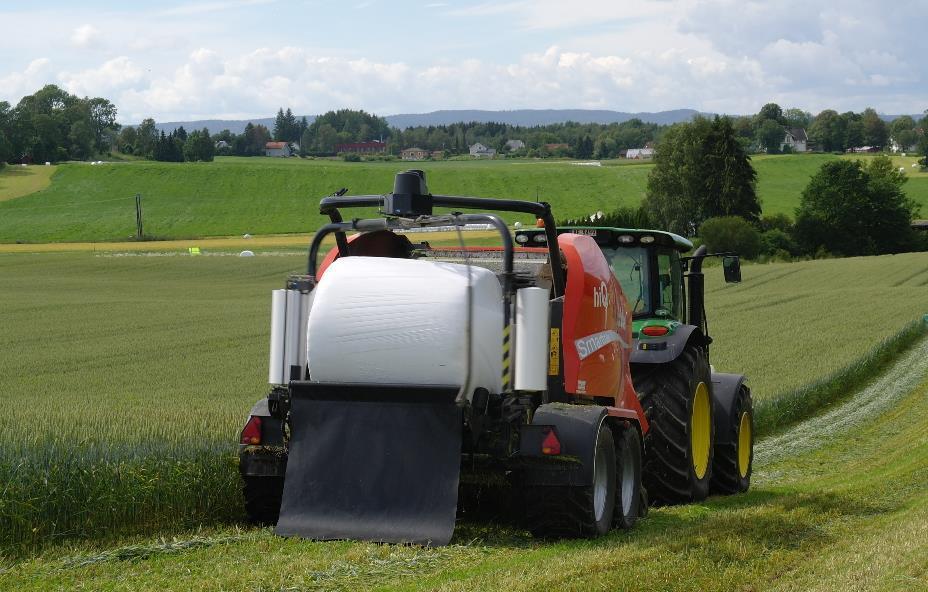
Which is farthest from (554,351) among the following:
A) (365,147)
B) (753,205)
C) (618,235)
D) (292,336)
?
(365,147)

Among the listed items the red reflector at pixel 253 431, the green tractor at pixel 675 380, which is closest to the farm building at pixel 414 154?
the green tractor at pixel 675 380

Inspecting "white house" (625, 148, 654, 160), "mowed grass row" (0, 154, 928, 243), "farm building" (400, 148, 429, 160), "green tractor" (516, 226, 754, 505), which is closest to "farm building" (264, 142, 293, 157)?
"farm building" (400, 148, 429, 160)

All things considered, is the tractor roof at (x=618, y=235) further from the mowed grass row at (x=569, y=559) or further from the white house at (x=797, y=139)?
the white house at (x=797, y=139)

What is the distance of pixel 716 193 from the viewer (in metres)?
92.6

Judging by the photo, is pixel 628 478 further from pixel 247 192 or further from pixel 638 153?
pixel 638 153

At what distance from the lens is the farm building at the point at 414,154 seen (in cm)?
15550

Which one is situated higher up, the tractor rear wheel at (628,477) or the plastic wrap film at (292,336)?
the plastic wrap film at (292,336)

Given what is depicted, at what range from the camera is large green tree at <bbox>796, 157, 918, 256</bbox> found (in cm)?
8550

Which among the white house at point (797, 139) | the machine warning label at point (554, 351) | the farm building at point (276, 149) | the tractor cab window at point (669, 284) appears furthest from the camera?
the white house at point (797, 139)

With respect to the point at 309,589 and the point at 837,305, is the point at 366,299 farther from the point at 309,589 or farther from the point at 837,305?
the point at 837,305

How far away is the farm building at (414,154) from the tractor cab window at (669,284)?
142m

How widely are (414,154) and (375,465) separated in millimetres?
152839

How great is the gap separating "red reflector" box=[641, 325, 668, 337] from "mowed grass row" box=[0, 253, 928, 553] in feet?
12.3

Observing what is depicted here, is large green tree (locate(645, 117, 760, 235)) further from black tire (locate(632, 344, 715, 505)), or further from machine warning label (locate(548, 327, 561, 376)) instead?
machine warning label (locate(548, 327, 561, 376))
